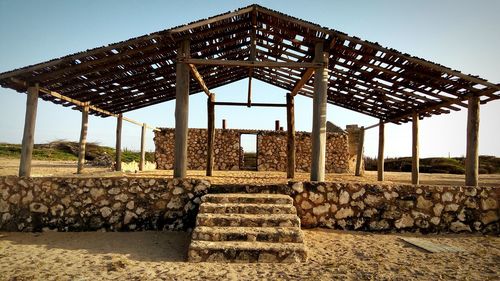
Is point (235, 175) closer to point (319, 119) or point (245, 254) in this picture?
point (319, 119)

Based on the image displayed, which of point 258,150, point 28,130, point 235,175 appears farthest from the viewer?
point 258,150

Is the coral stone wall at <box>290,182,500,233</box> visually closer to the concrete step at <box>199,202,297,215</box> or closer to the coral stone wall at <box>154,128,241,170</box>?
the concrete step at <box>199,202,297,215</box>

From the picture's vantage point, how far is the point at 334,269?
4.16 m

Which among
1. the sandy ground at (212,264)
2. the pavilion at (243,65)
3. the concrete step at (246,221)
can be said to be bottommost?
the sandy ground at (212,264)

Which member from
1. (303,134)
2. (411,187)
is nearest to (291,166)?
(411,187)

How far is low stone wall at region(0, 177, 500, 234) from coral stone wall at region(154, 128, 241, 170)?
11538 millimetres

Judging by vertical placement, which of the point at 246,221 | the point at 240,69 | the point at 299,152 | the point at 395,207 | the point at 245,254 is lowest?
the point at 245,254

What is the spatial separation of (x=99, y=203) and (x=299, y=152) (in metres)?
13.2

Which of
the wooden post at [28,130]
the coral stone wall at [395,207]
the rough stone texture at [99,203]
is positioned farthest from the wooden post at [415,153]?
the wooden post at [28,130]

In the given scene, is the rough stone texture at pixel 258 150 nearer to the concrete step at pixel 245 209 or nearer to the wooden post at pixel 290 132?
the wooden post at pixel 290 132

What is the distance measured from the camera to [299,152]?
1816 centimetres

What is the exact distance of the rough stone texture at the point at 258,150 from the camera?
17.9m

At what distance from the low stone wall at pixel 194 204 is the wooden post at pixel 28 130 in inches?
52.1

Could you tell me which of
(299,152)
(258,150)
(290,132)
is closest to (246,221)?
(290,132)
